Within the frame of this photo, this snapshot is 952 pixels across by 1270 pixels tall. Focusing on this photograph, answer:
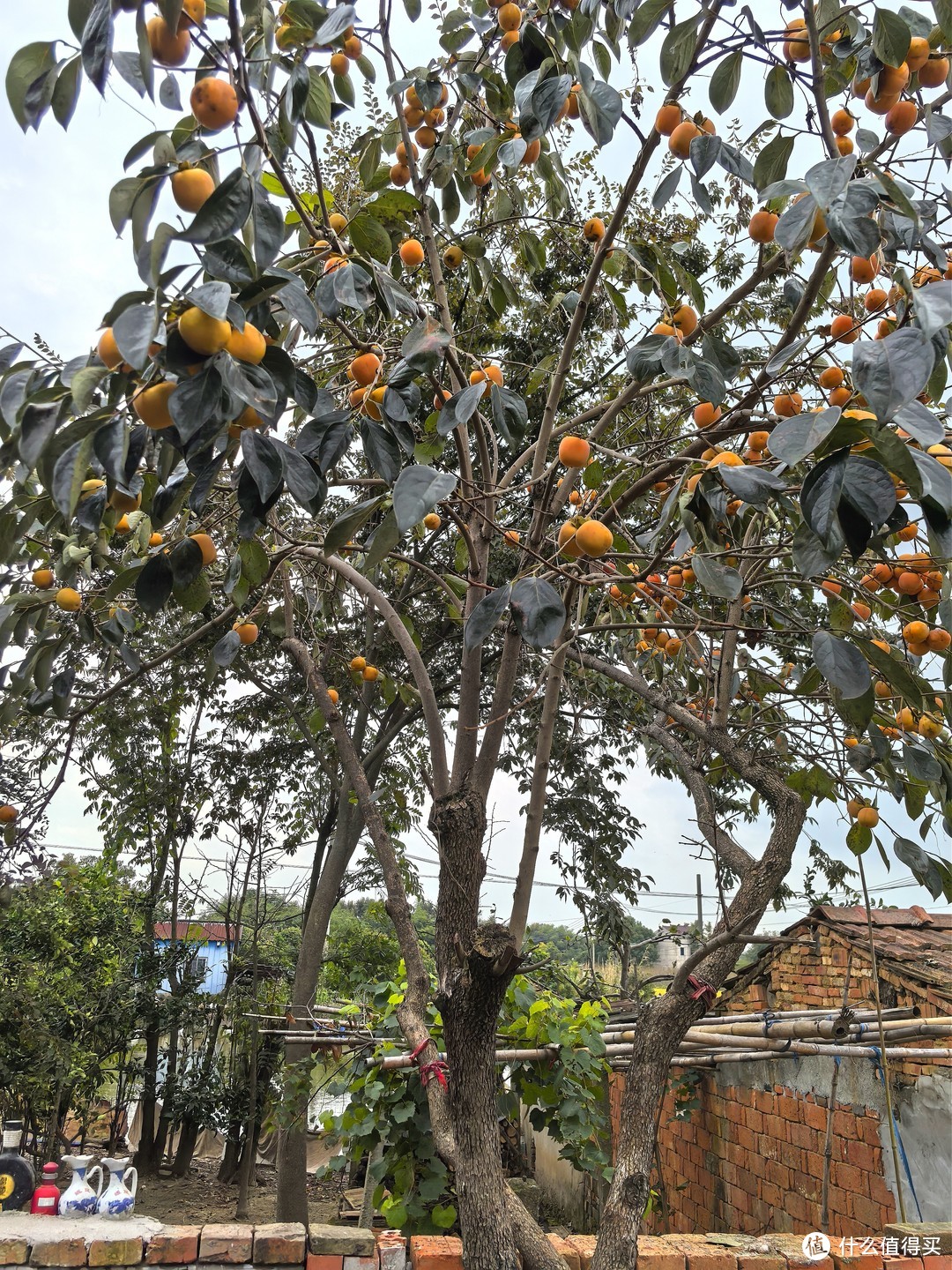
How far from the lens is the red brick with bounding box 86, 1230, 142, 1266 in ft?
6.44

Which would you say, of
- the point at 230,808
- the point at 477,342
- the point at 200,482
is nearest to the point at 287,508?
the point at 477,342

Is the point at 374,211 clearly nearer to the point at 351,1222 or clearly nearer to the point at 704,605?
the point at 704,605

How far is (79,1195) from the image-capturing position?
2.50m

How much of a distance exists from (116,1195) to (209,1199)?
471cm

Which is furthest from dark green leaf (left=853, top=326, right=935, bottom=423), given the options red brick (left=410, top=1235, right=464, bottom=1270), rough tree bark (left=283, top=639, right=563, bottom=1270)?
red brick (left=410, top=1235, right=464, bottom=1270)

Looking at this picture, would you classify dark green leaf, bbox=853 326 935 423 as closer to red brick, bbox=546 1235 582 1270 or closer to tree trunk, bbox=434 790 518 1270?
tree trunk, bbox=434 790 518 1270

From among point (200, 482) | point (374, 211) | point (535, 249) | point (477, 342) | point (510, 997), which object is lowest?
point (510, 997)

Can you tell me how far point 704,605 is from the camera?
3459 mm

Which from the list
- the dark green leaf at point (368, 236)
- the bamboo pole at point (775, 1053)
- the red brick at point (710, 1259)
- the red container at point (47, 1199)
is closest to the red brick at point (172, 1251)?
the bamboo pole at point (775, 1053)

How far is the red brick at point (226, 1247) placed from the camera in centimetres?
193

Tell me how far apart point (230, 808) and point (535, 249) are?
6.05 meters

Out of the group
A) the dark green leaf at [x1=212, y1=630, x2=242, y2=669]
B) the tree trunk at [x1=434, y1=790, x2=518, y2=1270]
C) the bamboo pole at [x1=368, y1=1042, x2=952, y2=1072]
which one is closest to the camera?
the tree trunk at [x1=434, y1=790, x2=518, y2=1270]

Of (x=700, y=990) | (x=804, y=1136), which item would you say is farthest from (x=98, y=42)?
(x=804, y=1136)

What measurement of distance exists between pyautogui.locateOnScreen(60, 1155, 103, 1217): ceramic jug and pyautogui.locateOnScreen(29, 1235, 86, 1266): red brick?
513 millimetres
